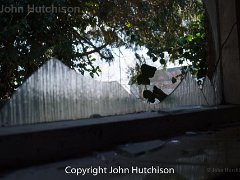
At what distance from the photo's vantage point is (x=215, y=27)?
3145mm

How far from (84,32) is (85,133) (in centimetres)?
314

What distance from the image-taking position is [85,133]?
1.71m

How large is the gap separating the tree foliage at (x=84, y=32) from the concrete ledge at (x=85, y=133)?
2028 mm

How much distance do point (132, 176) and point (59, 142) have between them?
0.44 m

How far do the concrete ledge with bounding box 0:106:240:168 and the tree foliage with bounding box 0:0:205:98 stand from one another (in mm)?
2028

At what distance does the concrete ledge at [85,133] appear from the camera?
1465 millimetres

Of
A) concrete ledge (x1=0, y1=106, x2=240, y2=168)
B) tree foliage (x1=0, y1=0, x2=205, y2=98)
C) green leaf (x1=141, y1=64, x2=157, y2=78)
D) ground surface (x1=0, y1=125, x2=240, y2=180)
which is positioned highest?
tree foliage (x1=0, y1=0, x2=205, y2=98)

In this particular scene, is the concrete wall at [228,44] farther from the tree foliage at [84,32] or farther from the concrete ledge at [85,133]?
the tree foliage at [84,32]

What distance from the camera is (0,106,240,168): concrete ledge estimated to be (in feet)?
4.81

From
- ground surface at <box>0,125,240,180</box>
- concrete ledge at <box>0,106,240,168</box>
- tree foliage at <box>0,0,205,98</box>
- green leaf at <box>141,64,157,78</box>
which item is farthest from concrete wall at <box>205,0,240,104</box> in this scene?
tree foliage at <box>0,0,205,98</box>

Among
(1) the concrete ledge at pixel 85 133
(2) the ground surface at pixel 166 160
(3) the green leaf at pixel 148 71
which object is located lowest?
(2) the ground surface at pixel 166 160

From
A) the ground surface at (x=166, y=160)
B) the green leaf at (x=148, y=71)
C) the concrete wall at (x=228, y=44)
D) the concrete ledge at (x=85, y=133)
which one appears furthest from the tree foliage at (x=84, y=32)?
the ground surface at (x=166, y=160)

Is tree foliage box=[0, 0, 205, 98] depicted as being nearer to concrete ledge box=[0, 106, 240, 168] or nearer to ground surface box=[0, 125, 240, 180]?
concrete ledge box=[0, 106, 240, 168]

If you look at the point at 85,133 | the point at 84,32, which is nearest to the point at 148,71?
the point at 84,32
